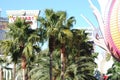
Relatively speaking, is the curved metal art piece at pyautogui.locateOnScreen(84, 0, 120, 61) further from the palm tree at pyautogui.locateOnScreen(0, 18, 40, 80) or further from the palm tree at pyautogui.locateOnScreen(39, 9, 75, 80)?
the palm tree at pyautogui.locateOnScreen(0, 18, 40, 80)

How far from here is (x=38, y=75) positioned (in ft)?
126

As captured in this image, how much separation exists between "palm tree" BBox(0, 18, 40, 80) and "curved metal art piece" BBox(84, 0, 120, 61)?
27.4ft

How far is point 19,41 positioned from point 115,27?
10.2 meters

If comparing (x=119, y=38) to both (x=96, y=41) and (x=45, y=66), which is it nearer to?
(x=96, y=41)

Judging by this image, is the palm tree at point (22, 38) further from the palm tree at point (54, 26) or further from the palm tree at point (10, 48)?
the palm tree at point (54, 26)

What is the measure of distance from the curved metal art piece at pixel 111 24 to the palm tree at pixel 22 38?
8338mm

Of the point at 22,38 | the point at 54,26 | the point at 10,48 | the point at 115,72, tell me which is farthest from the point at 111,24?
the point at 115,72

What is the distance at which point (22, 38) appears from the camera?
30812 mm

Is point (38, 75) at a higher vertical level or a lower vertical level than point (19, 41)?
lower

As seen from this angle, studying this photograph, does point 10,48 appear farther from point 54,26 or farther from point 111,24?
point 111,24

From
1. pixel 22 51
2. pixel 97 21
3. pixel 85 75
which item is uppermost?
pixel 97 21

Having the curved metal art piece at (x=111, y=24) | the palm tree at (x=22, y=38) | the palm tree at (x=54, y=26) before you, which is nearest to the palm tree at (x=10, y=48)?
the palm tree at (x=22, y=38)

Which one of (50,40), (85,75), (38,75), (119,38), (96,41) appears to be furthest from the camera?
(85,75)

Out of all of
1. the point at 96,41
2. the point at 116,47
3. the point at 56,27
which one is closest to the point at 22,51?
the point at 56,27
